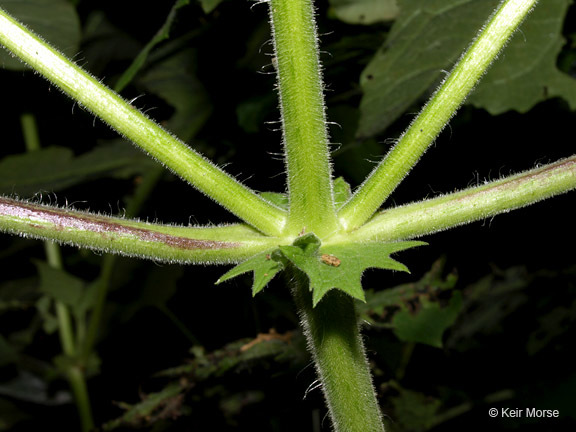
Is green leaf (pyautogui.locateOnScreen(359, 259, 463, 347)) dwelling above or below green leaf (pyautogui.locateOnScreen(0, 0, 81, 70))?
below

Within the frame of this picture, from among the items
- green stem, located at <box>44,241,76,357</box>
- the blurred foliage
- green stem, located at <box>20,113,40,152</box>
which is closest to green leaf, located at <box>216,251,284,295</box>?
the blurred foliage

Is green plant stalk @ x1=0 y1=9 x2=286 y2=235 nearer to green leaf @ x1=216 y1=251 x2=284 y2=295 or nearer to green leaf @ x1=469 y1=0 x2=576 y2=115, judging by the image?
green leaf @ x1=216 y1=251 x2=284 y2=295

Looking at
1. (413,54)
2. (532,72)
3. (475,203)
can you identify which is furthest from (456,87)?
(532,72)

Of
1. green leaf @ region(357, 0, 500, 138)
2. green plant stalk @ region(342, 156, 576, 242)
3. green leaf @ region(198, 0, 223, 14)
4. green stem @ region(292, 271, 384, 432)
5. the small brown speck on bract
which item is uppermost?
green leaf @ region(357, 0, 500, 138)

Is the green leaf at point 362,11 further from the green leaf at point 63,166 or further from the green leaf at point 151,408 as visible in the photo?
the green leaf at point 151,408

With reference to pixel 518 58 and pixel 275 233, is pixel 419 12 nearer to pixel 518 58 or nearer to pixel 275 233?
pixel 518 58

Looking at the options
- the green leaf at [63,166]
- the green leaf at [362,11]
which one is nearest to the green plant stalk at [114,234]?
the green leaf at [362,11]

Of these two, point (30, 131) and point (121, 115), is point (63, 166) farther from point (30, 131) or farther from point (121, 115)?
point (121, 115)
